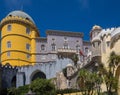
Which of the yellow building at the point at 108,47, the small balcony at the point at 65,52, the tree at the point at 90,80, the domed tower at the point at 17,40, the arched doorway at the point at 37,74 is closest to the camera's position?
the tree at the point at 90,80

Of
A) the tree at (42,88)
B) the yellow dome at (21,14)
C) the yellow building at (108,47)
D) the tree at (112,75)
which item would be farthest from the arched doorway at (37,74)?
the tree at (112,75)

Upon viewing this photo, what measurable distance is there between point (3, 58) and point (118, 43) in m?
45.8

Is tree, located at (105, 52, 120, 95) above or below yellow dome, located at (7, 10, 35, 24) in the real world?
below

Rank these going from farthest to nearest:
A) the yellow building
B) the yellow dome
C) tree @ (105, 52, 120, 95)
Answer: the yellow dome
the yellow building
tree @ (105, 52, 120, 95)

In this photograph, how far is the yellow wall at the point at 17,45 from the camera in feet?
267

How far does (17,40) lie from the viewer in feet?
274

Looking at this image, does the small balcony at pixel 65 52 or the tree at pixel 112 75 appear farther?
the small balcony at pixel 65 52

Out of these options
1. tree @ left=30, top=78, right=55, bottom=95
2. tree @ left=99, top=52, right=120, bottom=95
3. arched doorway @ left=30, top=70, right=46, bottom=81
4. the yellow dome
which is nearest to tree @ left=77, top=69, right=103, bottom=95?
tree @ left=99, top=52, right=120, bottom=95

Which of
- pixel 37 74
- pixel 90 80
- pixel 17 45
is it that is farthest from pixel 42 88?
pixel 17 45

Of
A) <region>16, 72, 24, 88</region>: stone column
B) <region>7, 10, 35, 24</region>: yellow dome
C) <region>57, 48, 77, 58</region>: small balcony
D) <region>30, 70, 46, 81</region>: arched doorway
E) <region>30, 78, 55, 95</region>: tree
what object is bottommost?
<region>30, 78, 55, 95</region>: tree

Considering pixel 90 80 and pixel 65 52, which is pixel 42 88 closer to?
pixel 90 80

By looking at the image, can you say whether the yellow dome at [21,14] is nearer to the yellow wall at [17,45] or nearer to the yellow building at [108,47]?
the yellow wall at [17,45]

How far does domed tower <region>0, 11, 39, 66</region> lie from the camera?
8188cm

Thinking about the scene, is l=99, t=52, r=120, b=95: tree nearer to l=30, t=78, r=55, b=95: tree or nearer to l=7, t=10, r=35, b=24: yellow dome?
l=30, t=78, r=55, b=95: tree
